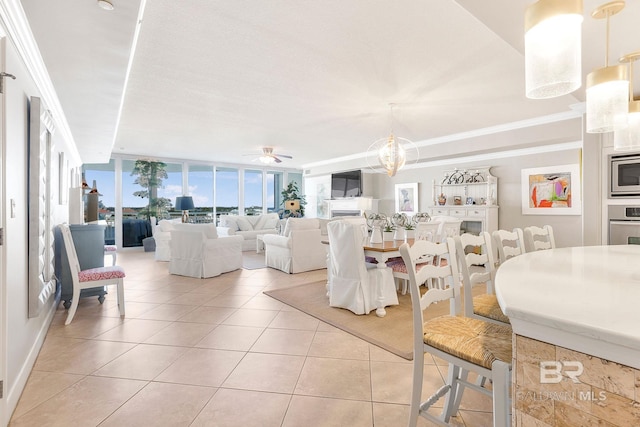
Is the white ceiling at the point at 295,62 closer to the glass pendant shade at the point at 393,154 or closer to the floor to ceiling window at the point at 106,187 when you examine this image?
the glass pendant shade at the point at 393,154

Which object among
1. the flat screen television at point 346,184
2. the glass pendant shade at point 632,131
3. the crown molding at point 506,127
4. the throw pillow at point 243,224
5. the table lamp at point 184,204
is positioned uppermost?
the crown molding at point 506,127

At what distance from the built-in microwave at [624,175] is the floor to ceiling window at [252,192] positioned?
897 cm

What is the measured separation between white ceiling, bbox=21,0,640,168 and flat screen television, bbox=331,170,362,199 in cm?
315


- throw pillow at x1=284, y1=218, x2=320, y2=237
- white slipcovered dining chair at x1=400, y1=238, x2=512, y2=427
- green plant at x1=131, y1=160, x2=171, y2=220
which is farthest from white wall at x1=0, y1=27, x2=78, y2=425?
green plant at x1=131, y1=160, x2=171, y2=220

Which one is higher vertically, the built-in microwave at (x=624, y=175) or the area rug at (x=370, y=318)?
the built-in microwave at (x=624, y=175)

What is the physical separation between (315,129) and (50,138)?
371cm

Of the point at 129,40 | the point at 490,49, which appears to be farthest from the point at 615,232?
the point at 129,40

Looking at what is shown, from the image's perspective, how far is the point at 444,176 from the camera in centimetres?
702

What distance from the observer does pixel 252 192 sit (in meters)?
10.5

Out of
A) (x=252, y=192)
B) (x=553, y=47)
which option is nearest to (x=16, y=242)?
(x=553, y=47)

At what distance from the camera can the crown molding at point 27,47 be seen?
5.84ft

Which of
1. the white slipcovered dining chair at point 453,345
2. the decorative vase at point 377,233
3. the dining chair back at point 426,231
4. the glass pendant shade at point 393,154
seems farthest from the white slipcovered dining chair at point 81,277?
the glass pendant shade at point 393,154

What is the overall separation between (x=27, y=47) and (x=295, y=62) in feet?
6.62

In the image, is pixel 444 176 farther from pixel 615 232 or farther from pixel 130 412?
pixel 130 412
